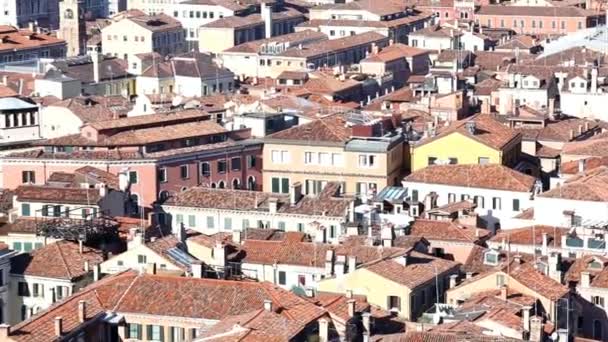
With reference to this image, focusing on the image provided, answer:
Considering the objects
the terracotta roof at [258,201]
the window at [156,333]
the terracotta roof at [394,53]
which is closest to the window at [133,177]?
the terracotta roof at [258,201]

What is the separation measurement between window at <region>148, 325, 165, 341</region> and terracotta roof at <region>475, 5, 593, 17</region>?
227ft

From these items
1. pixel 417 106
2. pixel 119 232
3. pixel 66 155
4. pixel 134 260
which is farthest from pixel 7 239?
pixel 417 106

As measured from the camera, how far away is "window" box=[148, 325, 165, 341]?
3506 cm

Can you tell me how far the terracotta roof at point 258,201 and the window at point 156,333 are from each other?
11.7 m

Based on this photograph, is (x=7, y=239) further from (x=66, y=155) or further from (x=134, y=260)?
(x=66, y=155)

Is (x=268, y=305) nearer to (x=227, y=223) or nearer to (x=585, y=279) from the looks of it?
(x=585, y=279)

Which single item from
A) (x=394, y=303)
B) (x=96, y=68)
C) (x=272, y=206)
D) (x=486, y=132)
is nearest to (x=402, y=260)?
(x=394, y=303)

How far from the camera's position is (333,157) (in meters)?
52.1

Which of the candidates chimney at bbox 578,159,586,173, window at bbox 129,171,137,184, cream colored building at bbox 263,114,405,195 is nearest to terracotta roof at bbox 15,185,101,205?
window at bbox 129,171,137,184

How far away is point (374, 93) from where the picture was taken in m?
74.8

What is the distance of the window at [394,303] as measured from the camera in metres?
37.5

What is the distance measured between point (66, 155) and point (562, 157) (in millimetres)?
13558

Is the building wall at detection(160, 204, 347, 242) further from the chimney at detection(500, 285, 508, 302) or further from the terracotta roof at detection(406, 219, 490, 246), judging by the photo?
the chimney at detection(500, 285, 508, 302)

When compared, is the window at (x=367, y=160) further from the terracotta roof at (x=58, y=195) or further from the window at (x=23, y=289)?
the window at (x=23, y=289)
